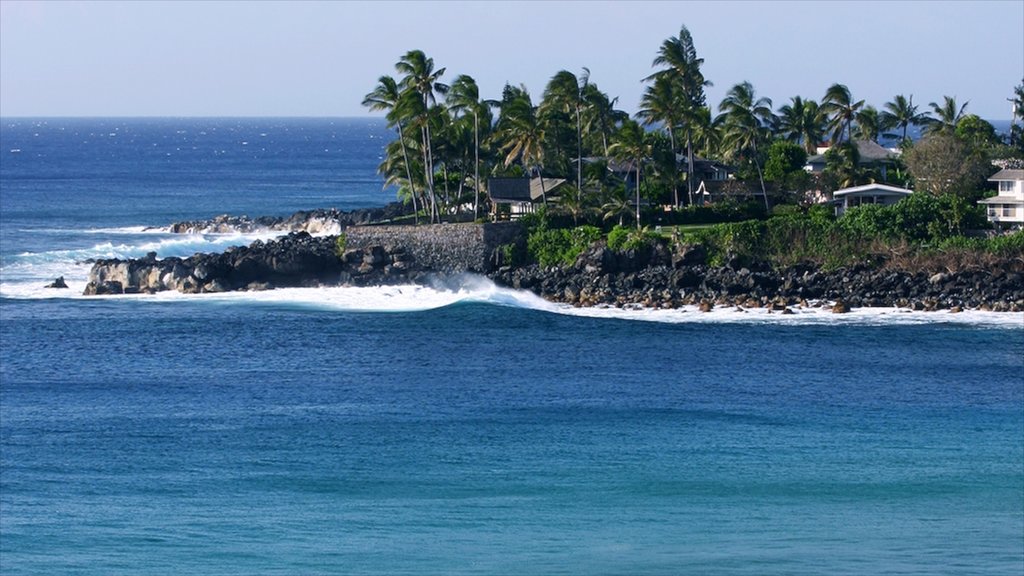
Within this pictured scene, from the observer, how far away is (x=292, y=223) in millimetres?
101938

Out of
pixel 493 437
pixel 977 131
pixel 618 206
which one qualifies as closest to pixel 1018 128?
pixel 977 131

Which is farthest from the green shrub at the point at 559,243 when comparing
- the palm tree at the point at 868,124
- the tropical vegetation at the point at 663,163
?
the palm tree at the point at 868,124

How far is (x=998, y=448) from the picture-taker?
4106 centimetres

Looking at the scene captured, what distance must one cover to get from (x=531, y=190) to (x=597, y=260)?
39.0 feet

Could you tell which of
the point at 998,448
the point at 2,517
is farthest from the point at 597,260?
the point at 2,517

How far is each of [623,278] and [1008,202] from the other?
69.6 ft

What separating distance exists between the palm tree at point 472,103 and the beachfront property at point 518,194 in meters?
1.07

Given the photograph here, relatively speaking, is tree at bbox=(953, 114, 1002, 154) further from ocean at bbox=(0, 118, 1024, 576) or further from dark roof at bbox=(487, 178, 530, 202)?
ocean at bbox=(0, 118, 1024, 576)

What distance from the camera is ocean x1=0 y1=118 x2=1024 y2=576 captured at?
3219cm

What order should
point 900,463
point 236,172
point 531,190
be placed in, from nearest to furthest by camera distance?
1. point 900,463
2. point 531,190
3. point 236,172

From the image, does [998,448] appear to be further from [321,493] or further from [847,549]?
[321,493]

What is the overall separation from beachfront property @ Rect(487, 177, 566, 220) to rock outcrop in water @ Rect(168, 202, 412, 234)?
1548 cm

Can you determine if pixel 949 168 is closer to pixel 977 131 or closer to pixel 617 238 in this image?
pixel 977 131

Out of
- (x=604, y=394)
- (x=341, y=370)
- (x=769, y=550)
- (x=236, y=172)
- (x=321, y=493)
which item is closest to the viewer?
(x=769, y=550)
